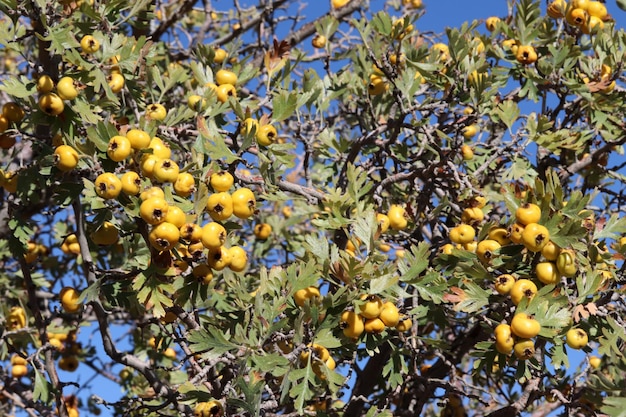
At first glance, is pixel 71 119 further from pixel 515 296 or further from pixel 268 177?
pixel 515 296

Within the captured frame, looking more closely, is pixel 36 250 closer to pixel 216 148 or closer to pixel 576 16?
pixel 216 148

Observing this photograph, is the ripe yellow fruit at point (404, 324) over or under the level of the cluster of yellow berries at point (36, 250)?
under

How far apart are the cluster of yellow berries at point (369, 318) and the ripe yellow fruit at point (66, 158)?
1.29m

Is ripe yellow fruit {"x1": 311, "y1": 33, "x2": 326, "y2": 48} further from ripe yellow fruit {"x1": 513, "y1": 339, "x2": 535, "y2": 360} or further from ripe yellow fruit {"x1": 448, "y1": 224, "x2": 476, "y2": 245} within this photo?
ripe yellow fruit {"x1": 513, "y1": 339, "x2": 535, "y2": 360}

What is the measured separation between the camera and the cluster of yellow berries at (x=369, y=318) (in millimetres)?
2656

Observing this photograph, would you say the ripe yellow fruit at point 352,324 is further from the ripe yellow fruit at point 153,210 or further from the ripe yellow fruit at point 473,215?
the ripe yellow fruit at point 473,215

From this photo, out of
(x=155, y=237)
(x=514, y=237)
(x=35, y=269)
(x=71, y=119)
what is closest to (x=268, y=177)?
(x=155, y=237)

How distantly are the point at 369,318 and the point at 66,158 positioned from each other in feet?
4.63

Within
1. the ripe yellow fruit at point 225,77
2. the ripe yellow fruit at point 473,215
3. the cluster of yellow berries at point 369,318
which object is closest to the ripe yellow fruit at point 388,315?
the cluster of yellow berries at point 369,318

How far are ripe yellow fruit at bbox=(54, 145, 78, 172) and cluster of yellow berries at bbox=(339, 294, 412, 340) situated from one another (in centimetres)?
129

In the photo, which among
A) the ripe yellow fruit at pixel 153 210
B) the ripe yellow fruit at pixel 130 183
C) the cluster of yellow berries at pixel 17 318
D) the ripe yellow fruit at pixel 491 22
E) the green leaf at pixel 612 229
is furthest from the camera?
the ripe yellow fruit at pixel 491 22

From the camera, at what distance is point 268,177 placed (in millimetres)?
3039

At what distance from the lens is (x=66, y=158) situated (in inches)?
106

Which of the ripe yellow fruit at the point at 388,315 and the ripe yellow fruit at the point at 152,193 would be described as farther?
the ripe yellow fruit at the point at 388,315
